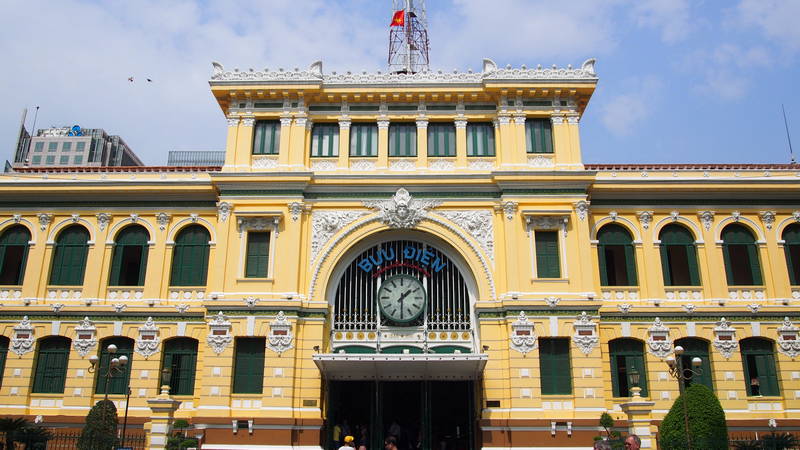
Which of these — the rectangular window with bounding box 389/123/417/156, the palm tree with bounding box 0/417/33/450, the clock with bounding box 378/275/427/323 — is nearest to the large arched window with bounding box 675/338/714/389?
the clock with bounding box 378/275/427/323

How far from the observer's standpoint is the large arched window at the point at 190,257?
32.6m

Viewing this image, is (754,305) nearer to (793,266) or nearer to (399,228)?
(793,266)

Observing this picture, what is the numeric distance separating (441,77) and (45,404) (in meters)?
23.9

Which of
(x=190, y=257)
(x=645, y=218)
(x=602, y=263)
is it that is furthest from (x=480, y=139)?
(x=190, y=257)

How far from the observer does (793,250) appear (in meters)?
32.8

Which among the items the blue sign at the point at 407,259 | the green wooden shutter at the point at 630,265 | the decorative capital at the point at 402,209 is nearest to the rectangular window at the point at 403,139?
the decorative capital at the point at 402,209

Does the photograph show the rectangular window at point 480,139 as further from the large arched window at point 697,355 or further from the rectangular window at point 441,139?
the large arched window at point 697,355

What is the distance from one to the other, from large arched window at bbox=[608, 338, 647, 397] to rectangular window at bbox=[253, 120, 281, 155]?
1828 centimetres

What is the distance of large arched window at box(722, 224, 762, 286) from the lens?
32.3m

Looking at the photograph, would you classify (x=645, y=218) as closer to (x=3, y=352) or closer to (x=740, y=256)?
(x=740, y=256)

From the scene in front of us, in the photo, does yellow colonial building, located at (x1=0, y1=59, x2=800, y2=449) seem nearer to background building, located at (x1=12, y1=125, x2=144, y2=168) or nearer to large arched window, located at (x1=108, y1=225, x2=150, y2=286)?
large arched window, located at (x1=108, y1=225, x2=150, y2=286)

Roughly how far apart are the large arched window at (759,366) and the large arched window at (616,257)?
19.1 ft

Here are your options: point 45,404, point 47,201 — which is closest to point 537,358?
point 45,404

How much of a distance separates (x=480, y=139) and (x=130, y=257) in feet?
59.1
